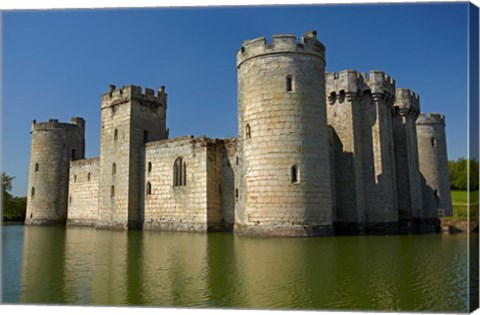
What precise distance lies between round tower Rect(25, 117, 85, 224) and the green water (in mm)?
21210

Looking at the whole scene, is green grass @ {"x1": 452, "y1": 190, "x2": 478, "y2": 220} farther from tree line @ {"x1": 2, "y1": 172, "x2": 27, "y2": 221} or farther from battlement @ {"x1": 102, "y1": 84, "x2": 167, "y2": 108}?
tree line @ {"x1": 2, "y1": 172, "x2": 27, "y2": 221}

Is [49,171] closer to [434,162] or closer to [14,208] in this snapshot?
[14,208]

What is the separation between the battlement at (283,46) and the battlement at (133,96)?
10044 millimetres

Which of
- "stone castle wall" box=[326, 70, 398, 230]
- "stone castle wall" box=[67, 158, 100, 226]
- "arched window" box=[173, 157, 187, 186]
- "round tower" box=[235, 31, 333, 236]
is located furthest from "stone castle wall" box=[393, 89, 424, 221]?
"stone castle wall" box=[67, 158, 100, 226]

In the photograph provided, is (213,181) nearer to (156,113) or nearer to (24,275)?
(156,113)

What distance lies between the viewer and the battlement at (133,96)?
26891 mm

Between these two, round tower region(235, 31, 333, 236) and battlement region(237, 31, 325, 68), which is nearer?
round tower region(235, 31, 333, 236)

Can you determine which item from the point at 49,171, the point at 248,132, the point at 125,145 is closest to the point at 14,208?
the point at 49,171

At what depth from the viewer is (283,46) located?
18484 mm

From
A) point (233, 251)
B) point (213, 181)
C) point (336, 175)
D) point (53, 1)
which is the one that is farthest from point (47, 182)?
point (53, 1)

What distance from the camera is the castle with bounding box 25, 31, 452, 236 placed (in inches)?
710

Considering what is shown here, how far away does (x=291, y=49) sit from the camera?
18.5 metres

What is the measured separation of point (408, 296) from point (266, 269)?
3428mm

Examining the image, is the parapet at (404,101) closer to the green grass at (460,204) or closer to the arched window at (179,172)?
the green grass at (460,204)
